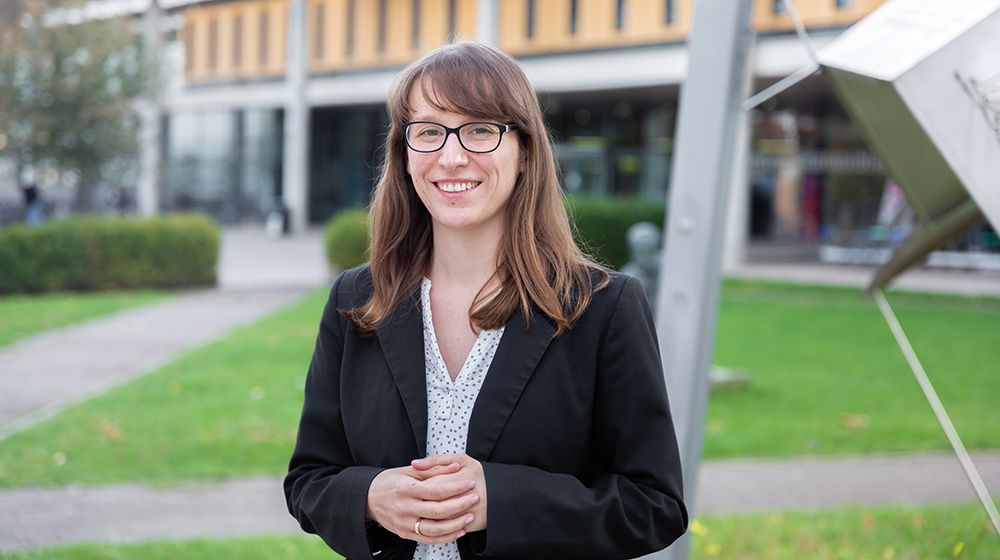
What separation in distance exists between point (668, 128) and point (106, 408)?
24.5 m

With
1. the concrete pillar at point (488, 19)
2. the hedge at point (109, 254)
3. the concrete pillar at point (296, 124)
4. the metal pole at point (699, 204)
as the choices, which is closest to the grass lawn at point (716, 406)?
the metal pole at point (699, 204)

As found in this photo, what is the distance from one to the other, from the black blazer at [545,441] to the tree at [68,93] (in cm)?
1765

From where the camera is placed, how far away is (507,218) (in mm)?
1941

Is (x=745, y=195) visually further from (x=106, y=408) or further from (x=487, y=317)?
(x=487, y=317)

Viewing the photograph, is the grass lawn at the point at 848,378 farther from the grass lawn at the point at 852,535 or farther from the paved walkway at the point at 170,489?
the grass lawn at the point at 852,535

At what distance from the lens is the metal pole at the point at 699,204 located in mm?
2875

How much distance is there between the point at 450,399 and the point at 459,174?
0.49 meters

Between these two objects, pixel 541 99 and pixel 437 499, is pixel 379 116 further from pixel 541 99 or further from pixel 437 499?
pixel 437 499

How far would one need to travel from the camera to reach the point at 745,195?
22938 millimetres

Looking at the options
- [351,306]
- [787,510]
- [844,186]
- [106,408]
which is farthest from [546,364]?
[844,186]

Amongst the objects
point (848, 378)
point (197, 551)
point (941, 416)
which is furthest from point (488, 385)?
point (848, 378)

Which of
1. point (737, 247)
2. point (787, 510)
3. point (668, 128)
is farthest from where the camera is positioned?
point (668, 128)

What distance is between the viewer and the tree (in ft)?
56.2

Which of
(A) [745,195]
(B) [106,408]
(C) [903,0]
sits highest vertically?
(C) [903,0]
